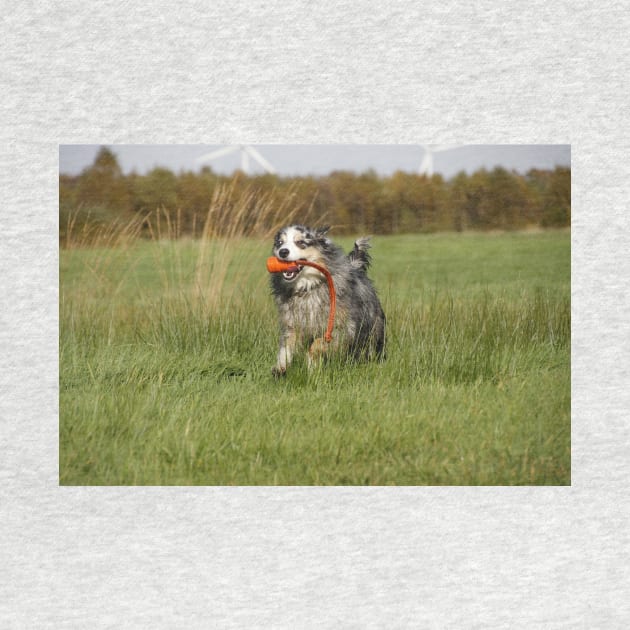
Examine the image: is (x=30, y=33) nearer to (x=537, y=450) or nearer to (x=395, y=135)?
(x=395, y=135)

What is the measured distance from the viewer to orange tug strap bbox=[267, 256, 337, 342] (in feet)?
12.6

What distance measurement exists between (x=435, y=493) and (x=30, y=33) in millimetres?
2475

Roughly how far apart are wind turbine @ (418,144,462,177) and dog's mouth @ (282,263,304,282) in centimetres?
66

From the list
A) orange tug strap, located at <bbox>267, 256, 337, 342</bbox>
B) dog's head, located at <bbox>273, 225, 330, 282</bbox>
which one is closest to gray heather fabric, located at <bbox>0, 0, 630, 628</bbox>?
dog's head, located at <bbox>273, 225, 330, 282</bbox>

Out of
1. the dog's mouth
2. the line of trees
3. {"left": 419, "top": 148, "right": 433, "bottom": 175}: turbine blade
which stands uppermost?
{"left": 419, "top": 148, "right": 433, "bottom": 175}: turbine blade

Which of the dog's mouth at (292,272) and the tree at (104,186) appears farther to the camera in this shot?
the dog's mouth at (292,272)

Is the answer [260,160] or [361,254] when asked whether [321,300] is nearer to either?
[361,254]

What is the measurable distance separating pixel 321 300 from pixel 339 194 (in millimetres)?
480

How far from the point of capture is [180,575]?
11.3 ft

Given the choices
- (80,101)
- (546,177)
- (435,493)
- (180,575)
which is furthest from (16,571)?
(546,177)

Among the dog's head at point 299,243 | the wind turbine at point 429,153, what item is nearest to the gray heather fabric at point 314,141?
the wind turbine at point 429,153

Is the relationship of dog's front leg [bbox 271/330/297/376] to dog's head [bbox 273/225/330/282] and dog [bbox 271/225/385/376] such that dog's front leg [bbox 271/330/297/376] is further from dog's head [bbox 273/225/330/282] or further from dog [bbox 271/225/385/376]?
dog's head [bbox 273/225/330/282]

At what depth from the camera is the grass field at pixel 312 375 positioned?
136 inches

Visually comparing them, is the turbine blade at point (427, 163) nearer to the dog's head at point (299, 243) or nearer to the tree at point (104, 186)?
the dog's head at point (299, 243)
